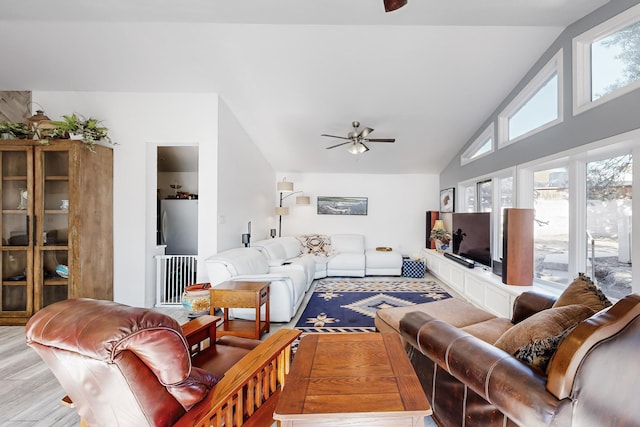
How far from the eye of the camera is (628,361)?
2.94 feet

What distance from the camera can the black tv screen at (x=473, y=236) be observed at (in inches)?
139

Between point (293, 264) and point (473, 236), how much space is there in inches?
106

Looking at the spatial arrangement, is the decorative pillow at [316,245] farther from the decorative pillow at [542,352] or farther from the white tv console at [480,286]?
the decorative pillow at [542,352]

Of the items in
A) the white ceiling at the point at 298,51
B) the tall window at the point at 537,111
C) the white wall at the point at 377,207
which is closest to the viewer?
the white ceiling at the point at 298,51

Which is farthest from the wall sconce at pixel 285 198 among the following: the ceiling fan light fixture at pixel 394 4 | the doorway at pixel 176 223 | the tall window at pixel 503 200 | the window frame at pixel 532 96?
the ceiling fan light fixture at pixel 394 4

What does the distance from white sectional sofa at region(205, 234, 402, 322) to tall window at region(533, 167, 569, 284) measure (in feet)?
8.14

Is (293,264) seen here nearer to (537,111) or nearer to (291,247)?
(291,247)

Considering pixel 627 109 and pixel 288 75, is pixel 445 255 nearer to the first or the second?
pixel 627 109

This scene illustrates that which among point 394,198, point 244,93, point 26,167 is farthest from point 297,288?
point 394,198

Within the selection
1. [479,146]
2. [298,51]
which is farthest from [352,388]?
[479,146]

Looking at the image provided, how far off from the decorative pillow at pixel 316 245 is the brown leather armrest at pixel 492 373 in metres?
3.98

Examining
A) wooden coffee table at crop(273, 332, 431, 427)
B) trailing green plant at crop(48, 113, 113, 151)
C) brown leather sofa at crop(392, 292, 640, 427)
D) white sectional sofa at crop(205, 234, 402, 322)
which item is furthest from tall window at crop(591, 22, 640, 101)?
trailing green plant at crop(48, 113, 113, 151)

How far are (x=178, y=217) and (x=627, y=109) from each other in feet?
17.0

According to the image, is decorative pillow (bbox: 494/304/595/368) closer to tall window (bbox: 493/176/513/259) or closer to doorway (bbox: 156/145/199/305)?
tall window (bbox: 493/176/513/259)
